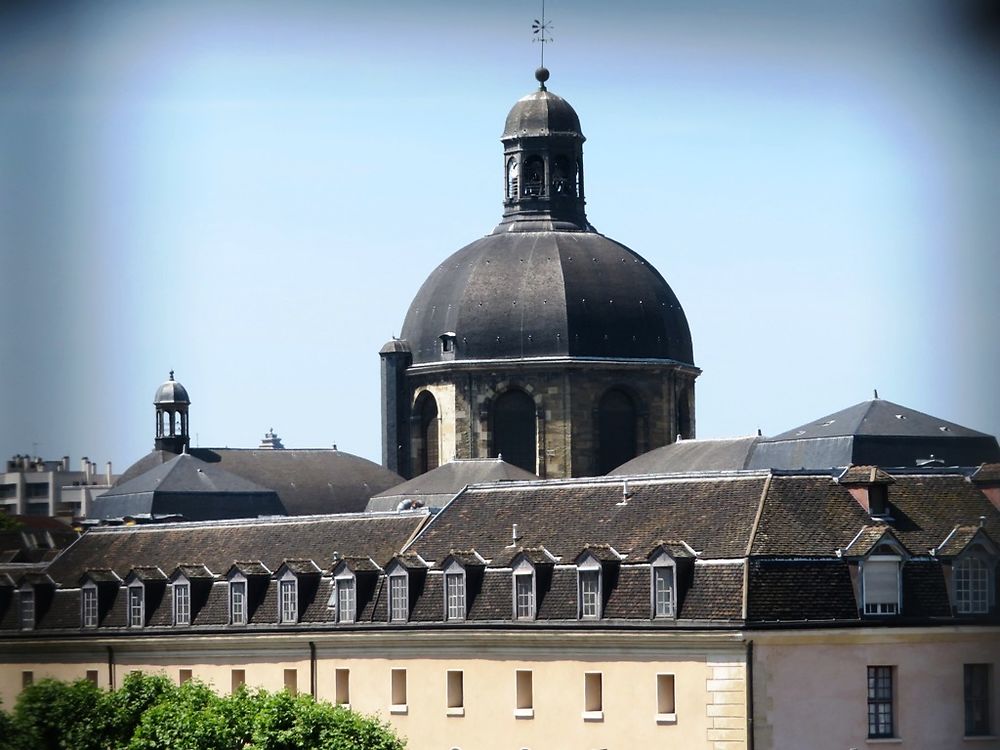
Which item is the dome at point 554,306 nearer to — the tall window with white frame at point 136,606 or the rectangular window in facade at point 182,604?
the tall window with white frame at point 136,606

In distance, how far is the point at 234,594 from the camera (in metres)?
116

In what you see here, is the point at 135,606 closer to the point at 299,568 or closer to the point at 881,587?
the point at 299,568

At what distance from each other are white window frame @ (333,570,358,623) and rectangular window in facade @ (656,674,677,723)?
17.8 meters

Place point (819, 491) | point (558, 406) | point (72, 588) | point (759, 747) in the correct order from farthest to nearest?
point (558, 406)
point (72, 588)
point (819, 491)
point (759, 747)

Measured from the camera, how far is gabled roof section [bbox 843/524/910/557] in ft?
303

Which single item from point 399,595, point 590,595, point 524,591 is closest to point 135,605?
point 399,595

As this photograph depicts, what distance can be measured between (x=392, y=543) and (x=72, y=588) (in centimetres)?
1843

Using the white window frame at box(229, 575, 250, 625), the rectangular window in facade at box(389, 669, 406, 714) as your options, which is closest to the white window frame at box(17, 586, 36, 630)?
the white window frame at box(229, 575, 250, 625)

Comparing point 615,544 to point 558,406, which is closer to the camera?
point 615,544

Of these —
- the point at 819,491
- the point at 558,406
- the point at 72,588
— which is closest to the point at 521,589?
the point at 819,491

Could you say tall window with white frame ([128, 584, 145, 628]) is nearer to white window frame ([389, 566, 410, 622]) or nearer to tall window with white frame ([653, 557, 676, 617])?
white window frame ([389, 566, 410, 622])

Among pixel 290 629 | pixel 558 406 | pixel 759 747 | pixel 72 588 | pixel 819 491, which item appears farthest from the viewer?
pixel 558 406

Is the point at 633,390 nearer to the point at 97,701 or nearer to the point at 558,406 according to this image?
the point at 558,406

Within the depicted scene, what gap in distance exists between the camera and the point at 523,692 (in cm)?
9862
